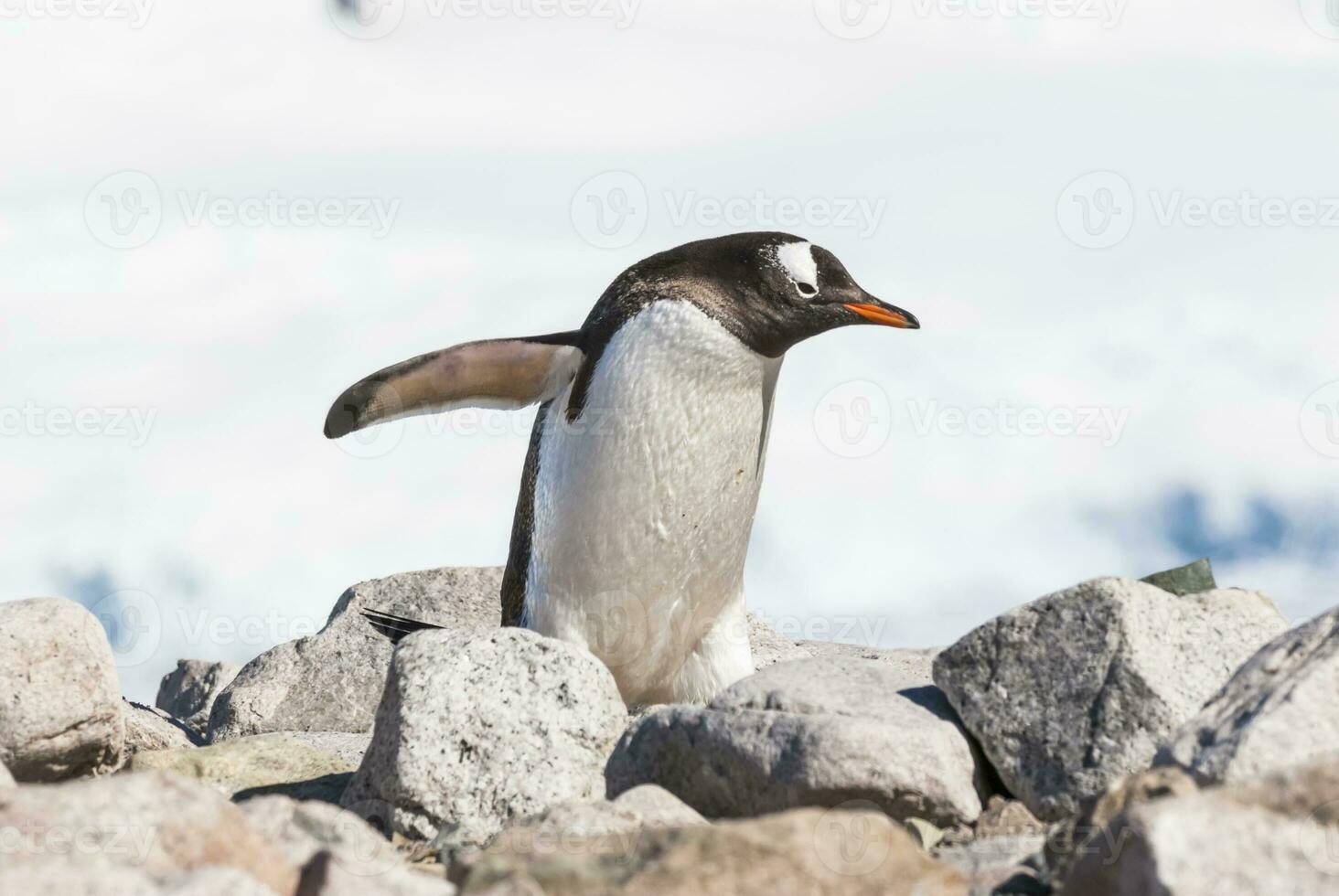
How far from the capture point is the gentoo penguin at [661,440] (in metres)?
6.13

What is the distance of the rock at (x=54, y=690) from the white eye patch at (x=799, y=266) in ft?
10.0

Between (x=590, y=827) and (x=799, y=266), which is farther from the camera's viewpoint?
(x=799, y=266)

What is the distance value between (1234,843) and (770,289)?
12.4 feet

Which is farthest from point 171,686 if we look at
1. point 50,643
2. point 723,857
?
point 723,857

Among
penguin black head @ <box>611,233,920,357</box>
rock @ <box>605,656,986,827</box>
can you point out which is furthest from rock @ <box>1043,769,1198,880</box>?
penguin black head @ <box>611,233,920,357</box>

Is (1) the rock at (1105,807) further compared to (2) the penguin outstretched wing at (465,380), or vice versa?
(2) the penguin outstretched wing at (465,380)

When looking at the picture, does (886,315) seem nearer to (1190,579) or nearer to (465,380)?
(1190,579)

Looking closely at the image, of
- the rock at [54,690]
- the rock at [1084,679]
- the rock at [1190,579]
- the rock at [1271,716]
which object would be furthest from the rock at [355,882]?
the rock at [1190,579]

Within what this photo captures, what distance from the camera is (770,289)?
6.23 metres

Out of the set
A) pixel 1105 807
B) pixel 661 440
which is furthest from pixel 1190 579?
pixel 1105 807

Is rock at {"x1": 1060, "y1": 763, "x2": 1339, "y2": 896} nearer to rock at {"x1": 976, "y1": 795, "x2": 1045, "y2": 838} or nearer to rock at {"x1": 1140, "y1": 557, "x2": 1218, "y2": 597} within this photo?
rock at {"x1": 976, "y1": 795, "x2": 1045, "y2": 838}

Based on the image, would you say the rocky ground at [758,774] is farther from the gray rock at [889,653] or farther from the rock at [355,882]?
the gray rock at [889,653]

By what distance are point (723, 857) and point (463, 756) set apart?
1.94m

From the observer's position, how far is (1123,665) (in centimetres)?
430
